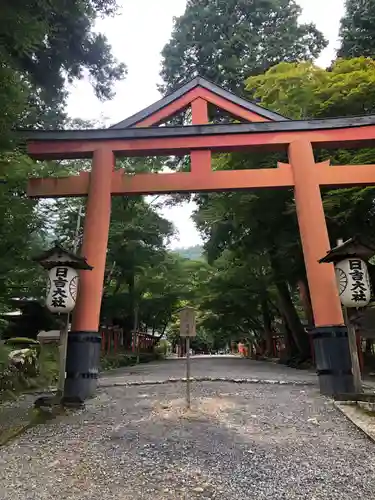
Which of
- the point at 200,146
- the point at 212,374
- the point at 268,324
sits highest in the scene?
the point at 200,146

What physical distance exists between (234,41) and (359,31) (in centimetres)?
513

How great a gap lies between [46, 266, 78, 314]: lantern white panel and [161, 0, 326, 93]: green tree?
520 inches

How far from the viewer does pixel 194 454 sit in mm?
3939

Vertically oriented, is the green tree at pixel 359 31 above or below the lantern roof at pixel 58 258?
above

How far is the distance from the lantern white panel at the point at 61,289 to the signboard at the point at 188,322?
6.06ft

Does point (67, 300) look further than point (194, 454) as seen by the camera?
Yes

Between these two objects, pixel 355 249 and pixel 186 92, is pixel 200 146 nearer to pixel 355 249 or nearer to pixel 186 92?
pixel 186 92

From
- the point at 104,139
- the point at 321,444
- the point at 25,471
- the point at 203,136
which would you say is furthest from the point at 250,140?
the point at 25,471

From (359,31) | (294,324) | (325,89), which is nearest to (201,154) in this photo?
(325,89)

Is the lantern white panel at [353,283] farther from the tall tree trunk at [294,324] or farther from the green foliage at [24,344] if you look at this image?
the tall tree trunk at [294,324]

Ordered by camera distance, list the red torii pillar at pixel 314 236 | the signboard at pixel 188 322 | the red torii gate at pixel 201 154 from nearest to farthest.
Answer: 1. the signboard at pixel 188 322
2. the red torii pillar at pixel 314 236
3. the red torii gate at pixel 201 154

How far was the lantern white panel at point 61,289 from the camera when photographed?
636 centimetres

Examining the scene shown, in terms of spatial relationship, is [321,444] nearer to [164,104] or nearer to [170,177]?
[170,177]

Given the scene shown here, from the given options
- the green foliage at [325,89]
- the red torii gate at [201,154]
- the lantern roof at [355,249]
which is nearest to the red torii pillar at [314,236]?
the red torii gate at [201,154]
